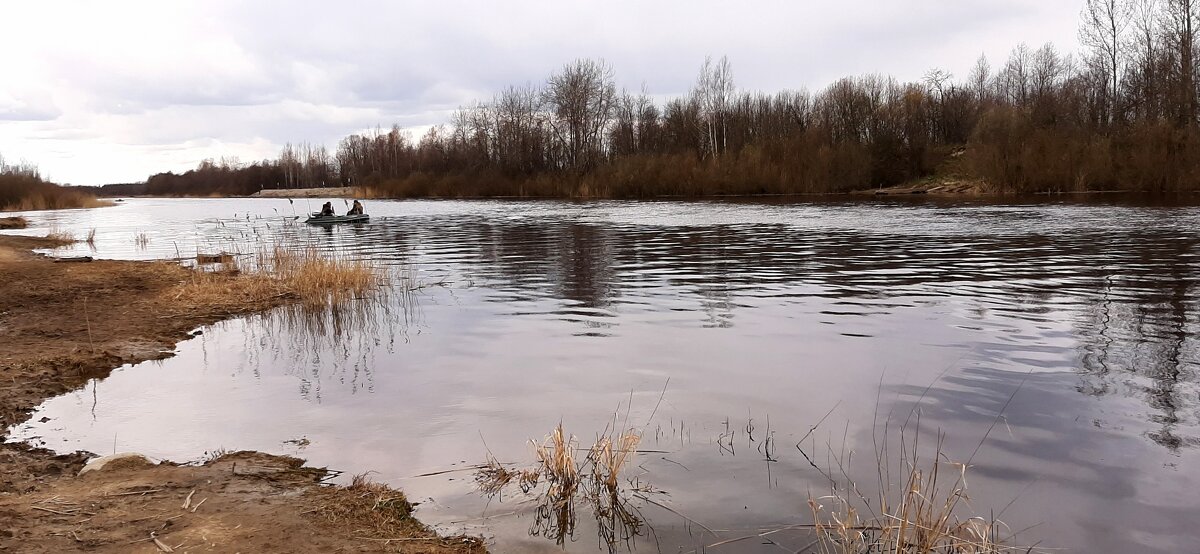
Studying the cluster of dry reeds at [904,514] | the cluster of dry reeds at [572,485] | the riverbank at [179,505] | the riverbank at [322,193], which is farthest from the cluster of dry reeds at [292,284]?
the riverbank at [322,193]

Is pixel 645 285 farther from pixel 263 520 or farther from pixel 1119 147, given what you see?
pixel 1119 147

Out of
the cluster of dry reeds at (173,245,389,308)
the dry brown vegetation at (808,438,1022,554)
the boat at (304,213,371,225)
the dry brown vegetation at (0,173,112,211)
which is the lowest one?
the dry brown vegetation at (808,438,1022,554)

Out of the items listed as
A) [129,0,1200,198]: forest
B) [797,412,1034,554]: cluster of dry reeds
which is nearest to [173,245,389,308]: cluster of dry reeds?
[797,412,1034,554]: cluster of dry reeds

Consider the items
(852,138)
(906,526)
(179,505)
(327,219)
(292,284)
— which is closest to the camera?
(906,526)

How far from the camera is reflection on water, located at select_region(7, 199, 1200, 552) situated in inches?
221

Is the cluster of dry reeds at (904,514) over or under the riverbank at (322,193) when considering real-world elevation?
under

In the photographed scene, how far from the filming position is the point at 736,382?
8.50 meters

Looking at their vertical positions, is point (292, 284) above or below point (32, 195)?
below

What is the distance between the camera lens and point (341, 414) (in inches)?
302

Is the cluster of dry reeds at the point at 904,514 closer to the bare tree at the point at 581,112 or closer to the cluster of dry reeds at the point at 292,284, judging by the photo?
the cluster of dry reeds at the point at 292,284

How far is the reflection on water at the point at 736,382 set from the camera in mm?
5602

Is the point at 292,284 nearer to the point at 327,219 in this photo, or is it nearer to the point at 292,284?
the point at 292,284

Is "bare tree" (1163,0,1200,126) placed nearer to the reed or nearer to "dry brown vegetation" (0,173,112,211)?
the reed

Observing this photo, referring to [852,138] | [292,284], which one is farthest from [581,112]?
[292,284]
